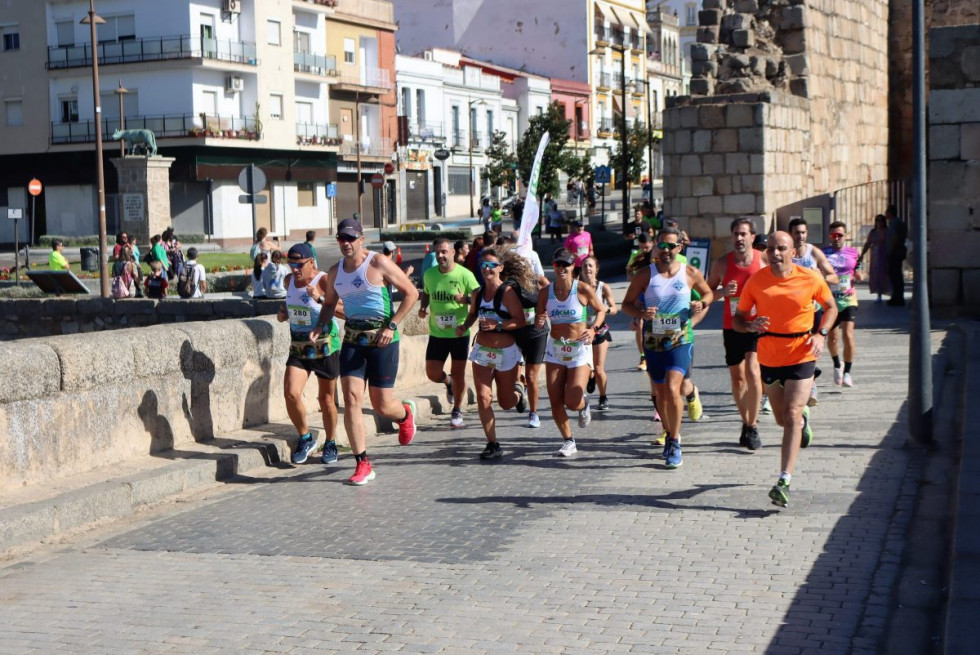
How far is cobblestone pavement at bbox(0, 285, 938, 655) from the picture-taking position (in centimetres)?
584

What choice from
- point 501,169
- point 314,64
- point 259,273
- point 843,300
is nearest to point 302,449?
point 843,300

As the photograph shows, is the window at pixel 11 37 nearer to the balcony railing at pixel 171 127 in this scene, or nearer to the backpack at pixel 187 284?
the balcony railing at pixel 171 127

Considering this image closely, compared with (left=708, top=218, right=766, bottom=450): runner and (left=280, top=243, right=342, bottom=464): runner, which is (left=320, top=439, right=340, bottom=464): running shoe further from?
(left=708, top=218, right=766, bottom=450): runner

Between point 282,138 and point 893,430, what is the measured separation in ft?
152

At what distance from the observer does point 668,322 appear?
9.68 meters

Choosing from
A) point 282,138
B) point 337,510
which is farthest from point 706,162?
point 282,138

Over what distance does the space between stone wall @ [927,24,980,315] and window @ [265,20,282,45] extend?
39325 mm

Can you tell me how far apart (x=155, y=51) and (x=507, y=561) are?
46795 mm

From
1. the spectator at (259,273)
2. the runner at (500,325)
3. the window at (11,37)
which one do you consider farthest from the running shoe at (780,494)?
the window at (11,37)

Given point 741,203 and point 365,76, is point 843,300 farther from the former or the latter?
point 365,76

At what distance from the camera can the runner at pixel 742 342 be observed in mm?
10180

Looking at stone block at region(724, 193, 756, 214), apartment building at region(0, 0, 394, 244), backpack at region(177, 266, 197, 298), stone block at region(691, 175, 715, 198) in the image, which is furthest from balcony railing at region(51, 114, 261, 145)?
stone block at region(724, 193, 756, 214)

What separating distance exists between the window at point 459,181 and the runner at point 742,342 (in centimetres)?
5803

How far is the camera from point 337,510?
28.0 feet
